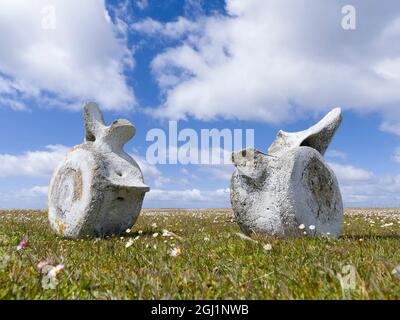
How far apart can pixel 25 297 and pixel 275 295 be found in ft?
6.80

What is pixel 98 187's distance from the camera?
1092 centimetres

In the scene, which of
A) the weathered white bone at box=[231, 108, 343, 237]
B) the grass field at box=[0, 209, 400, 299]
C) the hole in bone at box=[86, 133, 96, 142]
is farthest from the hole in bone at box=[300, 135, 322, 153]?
the hole in bone at box=[86, 133, 96, 142]

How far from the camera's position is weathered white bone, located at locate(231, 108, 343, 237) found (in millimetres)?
9250

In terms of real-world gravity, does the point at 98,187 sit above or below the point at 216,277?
above

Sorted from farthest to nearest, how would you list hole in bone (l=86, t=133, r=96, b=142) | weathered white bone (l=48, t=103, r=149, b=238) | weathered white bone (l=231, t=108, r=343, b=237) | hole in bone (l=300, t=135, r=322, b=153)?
hole in bone (l=86, t=133, r=96, b=142) < weathered white bone (l=48, t=103, r=149, b=238) < hole in bone (l=300, t=135, r=322, b=153) < weathered white bone (l=231, t=108, r=343, b=237)

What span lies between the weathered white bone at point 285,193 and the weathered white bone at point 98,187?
117 inches

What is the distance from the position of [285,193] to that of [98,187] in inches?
181

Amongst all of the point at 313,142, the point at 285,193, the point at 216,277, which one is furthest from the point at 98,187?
the point at 216,277

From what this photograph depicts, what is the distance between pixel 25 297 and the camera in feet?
12.2

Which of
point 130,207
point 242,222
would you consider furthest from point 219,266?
point 130,207

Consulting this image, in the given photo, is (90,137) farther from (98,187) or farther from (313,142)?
(313,142)

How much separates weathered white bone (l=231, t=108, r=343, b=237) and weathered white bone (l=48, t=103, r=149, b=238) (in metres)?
2.97

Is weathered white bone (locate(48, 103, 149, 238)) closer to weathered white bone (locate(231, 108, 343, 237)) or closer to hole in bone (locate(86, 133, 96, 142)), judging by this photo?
hole in bone (locate(86, 133, 96, 142))
